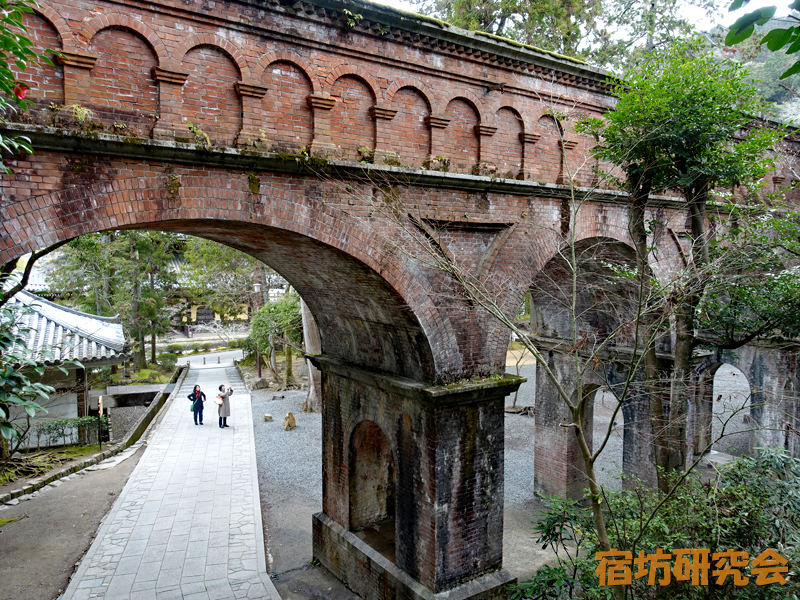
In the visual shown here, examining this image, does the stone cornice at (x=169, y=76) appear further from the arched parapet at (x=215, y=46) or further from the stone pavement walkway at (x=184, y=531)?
the stone pavement walkway at (x=184, y=531)

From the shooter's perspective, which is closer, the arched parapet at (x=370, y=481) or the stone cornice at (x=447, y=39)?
the stone cornice at (x=447, y=39)

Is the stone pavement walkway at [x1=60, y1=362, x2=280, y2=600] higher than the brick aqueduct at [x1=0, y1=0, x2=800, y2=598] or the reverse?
the reverse

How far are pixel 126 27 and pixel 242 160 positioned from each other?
1561 mm

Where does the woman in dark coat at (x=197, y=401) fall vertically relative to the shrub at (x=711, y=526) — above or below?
below

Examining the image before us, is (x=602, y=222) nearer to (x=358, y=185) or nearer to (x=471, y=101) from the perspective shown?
(x=471, y=101)

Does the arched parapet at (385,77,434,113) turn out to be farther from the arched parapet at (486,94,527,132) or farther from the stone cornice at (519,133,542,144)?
the stone cornice at (519,133,542,144)

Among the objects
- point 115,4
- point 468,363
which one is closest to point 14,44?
point 115,4

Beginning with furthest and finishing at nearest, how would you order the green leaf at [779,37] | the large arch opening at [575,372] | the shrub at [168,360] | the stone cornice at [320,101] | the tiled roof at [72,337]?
the shrub at [168,360], the tiled roof at [72,337], the large arch opening at [575,372], the stone cornice at [320,101], the green leaf at [779,37]

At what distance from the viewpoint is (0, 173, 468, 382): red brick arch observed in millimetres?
4449

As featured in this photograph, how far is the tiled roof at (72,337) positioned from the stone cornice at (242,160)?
7.11 metres

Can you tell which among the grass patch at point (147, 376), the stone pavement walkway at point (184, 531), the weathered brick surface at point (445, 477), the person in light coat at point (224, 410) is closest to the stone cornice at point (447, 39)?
the weathered brick surface at point (445, 477)

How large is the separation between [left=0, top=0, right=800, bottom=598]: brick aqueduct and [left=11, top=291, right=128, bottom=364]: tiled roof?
18.9 ft

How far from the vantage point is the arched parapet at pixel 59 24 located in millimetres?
4410

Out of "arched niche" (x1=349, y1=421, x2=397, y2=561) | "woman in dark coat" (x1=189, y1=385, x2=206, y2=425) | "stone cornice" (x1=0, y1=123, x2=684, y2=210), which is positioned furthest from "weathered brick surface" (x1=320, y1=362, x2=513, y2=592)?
"woman in dark coat" (x1=189, y1=385, x2=206, y2=425)
